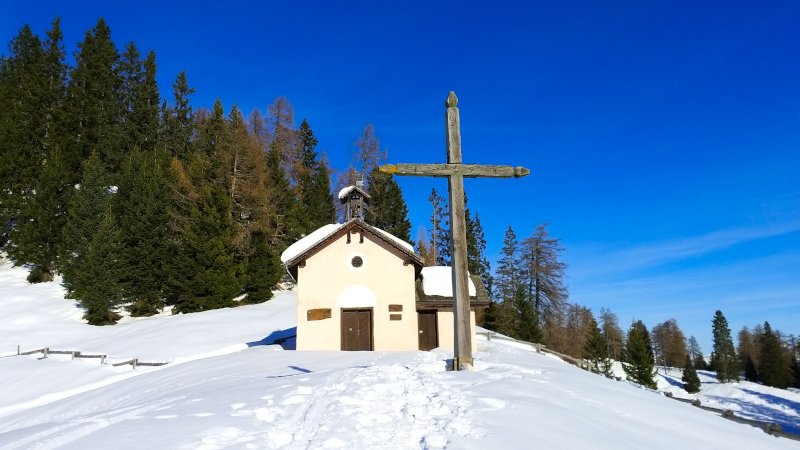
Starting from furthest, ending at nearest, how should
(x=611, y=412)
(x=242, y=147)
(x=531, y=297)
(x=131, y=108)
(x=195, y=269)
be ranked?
(x=131, y=108), (x=531, y=297), (x=242, y=147), (x=195, y=269), (x=611, y=412)

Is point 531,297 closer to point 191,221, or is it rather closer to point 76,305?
point 191,221

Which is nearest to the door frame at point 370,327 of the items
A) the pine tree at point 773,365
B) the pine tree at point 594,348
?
the pine tree at point 594,348

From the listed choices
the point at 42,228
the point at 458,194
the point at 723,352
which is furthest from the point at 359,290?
the point at 723,352

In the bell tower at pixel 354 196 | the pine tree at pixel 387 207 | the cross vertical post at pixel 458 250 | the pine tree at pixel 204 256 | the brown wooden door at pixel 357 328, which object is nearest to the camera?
the cross vertical post at pixel 458 250

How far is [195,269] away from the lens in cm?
3728

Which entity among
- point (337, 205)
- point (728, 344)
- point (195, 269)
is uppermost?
point (337, 205)

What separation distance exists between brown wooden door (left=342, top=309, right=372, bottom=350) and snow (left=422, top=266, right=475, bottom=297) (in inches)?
132

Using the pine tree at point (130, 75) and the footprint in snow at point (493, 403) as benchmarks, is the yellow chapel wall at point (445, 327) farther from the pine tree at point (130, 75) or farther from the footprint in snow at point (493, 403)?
the pine tree at point (130, 75)

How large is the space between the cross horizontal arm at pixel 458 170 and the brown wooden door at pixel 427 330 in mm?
13821

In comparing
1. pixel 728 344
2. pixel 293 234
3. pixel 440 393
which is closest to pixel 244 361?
pixel 440 393

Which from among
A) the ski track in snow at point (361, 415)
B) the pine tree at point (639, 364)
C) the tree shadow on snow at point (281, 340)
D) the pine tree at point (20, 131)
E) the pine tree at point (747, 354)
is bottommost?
the pine tree at point (747, 354)

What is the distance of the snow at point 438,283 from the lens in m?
23.6

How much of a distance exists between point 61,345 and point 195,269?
9782 millimetres

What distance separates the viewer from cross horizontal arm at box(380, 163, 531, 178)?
408 inches
